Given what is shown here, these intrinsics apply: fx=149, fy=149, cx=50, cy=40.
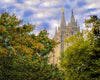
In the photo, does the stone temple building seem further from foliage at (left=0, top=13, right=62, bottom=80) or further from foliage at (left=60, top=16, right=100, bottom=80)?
foliage at (left=0, top=13, right=62, bottom=80)

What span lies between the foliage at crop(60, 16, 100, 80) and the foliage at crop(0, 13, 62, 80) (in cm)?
380

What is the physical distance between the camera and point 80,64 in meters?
12.9

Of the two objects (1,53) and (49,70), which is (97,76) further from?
(1,53)

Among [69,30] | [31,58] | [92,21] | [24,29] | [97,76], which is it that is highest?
[69,30]

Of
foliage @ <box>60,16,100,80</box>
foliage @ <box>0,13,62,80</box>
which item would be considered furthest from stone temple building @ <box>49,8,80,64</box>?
foliage @ <box>0,13,62,80</box>

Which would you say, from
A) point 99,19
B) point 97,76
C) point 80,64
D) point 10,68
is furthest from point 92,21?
point 10,68

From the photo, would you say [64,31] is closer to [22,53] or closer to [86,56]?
[86,56]

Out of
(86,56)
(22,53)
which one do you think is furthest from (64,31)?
(22,53)

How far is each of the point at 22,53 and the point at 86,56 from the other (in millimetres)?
6296

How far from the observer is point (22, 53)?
844 cm

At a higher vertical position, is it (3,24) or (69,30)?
(69,30)

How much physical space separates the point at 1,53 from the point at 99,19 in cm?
881

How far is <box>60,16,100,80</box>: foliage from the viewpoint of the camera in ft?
39.5

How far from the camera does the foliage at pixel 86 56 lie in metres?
12.0
